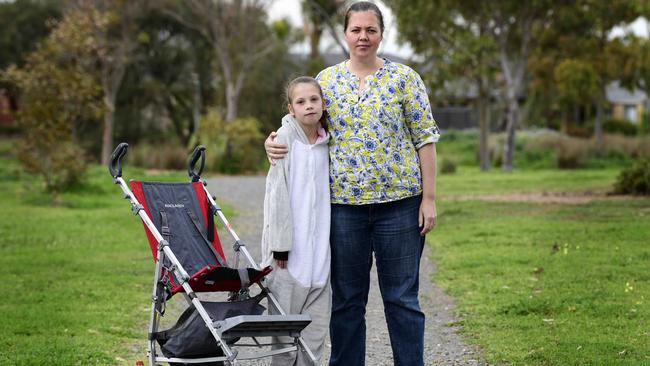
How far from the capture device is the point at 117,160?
6.08 m

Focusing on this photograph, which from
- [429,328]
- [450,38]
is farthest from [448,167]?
[429,328]

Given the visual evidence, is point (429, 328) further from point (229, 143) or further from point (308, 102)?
point (229, 143)

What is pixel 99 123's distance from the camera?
4216cm

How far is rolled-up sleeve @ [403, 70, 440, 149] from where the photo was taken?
17.7 ft

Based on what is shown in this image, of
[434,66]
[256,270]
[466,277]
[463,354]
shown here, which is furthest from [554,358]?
[434,66]

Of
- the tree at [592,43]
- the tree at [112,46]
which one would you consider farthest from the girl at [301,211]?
the tree at [112,46]

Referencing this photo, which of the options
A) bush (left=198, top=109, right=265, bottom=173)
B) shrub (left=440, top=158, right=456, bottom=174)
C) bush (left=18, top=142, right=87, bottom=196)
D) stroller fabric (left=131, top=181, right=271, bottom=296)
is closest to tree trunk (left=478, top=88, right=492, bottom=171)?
shrub (left=440, top=158, right=456, bottom=174)

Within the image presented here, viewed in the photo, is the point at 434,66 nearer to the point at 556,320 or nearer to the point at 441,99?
the point at 441,99

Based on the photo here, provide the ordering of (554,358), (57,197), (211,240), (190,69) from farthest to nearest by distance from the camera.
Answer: (190,69)
(57,197)
(554,358)
(211,240)

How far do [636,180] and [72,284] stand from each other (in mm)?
11912

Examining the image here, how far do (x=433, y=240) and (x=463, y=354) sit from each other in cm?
687

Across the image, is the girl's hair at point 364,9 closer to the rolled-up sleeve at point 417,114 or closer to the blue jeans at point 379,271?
the rolled-up sleeve at point 417,114

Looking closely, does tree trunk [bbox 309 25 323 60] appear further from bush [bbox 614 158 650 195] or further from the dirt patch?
bush [bbox 614 158 650 195]

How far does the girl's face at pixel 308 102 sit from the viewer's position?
17.4ft
